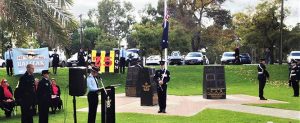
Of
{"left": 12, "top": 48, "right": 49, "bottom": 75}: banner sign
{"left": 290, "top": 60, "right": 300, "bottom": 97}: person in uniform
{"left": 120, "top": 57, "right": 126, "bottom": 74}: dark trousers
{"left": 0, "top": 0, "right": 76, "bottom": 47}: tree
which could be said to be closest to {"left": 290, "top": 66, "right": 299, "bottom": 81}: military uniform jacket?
{"left": 290, "top": 60, "right": 300, "bottom": 97}: person in uniform

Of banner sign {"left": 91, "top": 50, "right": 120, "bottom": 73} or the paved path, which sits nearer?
the paved path

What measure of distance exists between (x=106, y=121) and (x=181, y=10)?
4813cm

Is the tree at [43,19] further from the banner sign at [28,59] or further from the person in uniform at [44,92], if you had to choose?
the banner sign at [28,59]

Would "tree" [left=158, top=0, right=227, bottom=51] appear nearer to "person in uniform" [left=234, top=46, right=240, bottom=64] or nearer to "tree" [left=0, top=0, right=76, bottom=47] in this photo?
"person in uniform" [left=234, top=46, right=240, bottom=64]

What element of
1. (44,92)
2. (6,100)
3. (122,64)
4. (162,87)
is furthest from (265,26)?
(44,92)

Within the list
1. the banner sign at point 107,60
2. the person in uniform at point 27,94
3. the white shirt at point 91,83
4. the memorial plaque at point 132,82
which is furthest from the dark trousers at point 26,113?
the banner sign at point 107,60

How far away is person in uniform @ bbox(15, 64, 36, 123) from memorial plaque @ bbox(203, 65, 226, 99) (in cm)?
913

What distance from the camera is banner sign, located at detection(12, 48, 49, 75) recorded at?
28328 mm

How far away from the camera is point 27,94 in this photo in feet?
46.2

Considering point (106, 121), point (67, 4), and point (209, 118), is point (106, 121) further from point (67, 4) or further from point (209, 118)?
point (209, 118)

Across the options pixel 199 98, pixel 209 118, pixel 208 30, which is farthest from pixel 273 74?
pixel 208 30

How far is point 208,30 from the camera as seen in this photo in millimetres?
63781

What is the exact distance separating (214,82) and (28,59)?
12231 mm

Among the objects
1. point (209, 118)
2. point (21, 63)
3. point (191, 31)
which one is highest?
point (191, 31)
